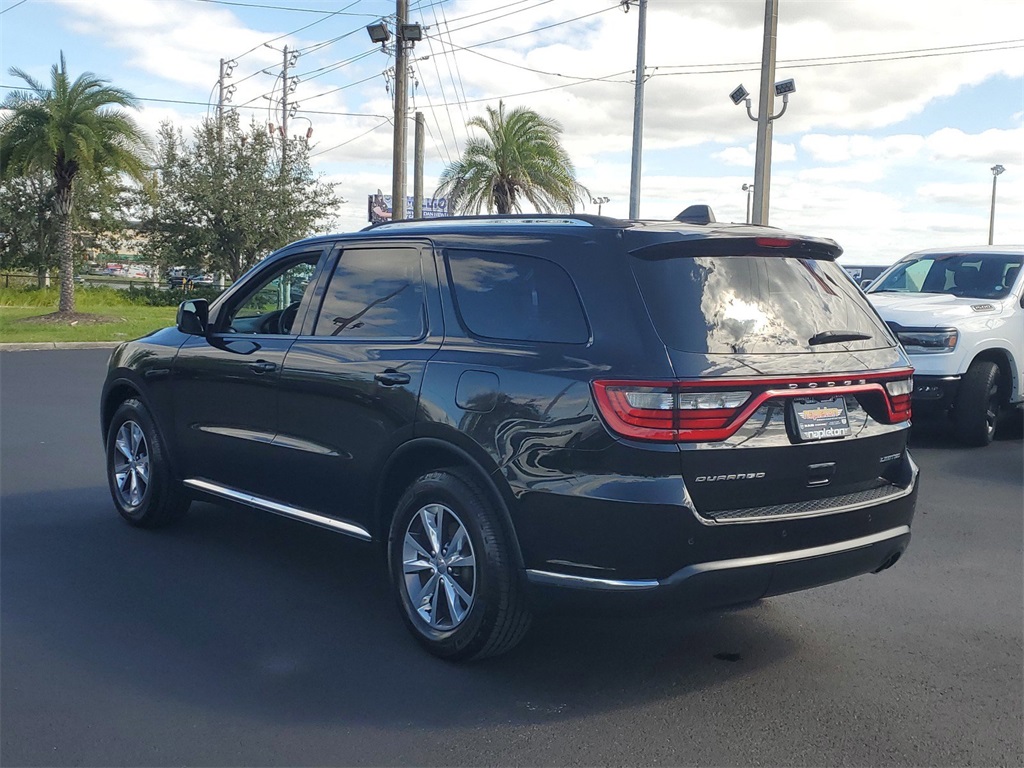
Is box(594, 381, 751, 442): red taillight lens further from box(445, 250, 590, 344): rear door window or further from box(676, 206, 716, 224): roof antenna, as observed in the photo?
box(676, 206, 716, 224): roof antenna

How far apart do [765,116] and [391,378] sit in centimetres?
1442

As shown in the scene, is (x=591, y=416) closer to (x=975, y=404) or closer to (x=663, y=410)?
(x=663, y=410)

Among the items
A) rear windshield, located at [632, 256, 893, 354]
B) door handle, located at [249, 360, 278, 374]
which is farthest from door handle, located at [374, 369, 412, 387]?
rear windshield, located at [632, 256, 893, 354]

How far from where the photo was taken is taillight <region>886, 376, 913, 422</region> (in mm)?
4387

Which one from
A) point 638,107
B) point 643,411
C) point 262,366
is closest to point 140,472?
point 262,366

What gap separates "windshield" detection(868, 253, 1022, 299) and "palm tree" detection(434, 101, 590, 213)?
66.8ft

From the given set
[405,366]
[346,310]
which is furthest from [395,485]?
[346,310]

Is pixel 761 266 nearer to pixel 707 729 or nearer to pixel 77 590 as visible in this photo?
pixel 707 729

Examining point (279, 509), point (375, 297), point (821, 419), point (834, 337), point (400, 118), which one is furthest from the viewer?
point (400, 118)

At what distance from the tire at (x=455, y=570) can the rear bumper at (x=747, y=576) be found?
0.62 feet

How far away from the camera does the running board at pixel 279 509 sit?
16.0 feet

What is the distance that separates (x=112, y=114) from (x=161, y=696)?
24.3 meters

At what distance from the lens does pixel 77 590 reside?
17.1 feet

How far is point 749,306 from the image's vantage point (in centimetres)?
412
